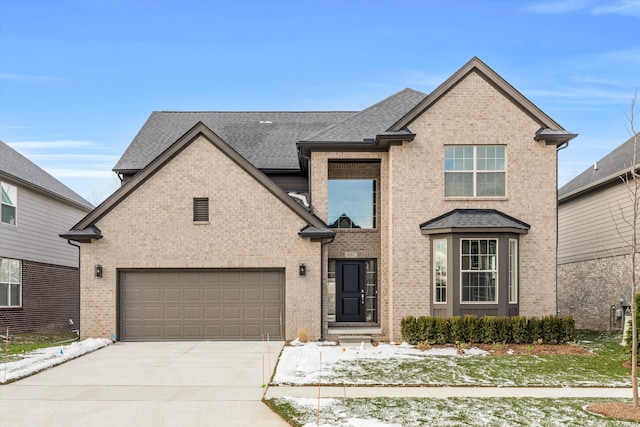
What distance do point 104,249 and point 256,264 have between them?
4834 mm

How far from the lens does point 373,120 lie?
74.8 ft

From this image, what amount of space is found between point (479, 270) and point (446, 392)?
7.97 m

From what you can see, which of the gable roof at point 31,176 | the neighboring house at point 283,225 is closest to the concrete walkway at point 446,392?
the neighboring house at point 283,225

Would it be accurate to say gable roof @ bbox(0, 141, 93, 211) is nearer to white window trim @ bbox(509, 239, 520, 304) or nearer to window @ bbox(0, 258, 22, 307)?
window @ bbox(0, 258, 22, 307)

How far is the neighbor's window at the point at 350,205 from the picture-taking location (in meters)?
22.6

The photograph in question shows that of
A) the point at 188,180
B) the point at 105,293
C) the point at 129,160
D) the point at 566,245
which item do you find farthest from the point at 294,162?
the point at 566,245

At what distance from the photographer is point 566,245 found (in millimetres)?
29828

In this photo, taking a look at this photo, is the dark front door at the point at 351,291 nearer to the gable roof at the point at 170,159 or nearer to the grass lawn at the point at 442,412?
the gable roof at the point at 170,159

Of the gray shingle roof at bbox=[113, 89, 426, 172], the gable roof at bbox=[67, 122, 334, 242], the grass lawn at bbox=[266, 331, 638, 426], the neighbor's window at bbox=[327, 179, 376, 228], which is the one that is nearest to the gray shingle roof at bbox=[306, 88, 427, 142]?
the gray shingle roof at bbox=[113, 89, 426, 172]

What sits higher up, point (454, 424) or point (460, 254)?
point (460, 254)

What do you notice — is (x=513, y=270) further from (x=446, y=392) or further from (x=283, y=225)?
(x=446, y=392)

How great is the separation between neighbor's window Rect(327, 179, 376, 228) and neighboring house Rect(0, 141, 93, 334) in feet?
38.9

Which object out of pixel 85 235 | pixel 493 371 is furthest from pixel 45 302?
pixel 493 371

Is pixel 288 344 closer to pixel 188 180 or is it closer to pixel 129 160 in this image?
pixel 188 180
